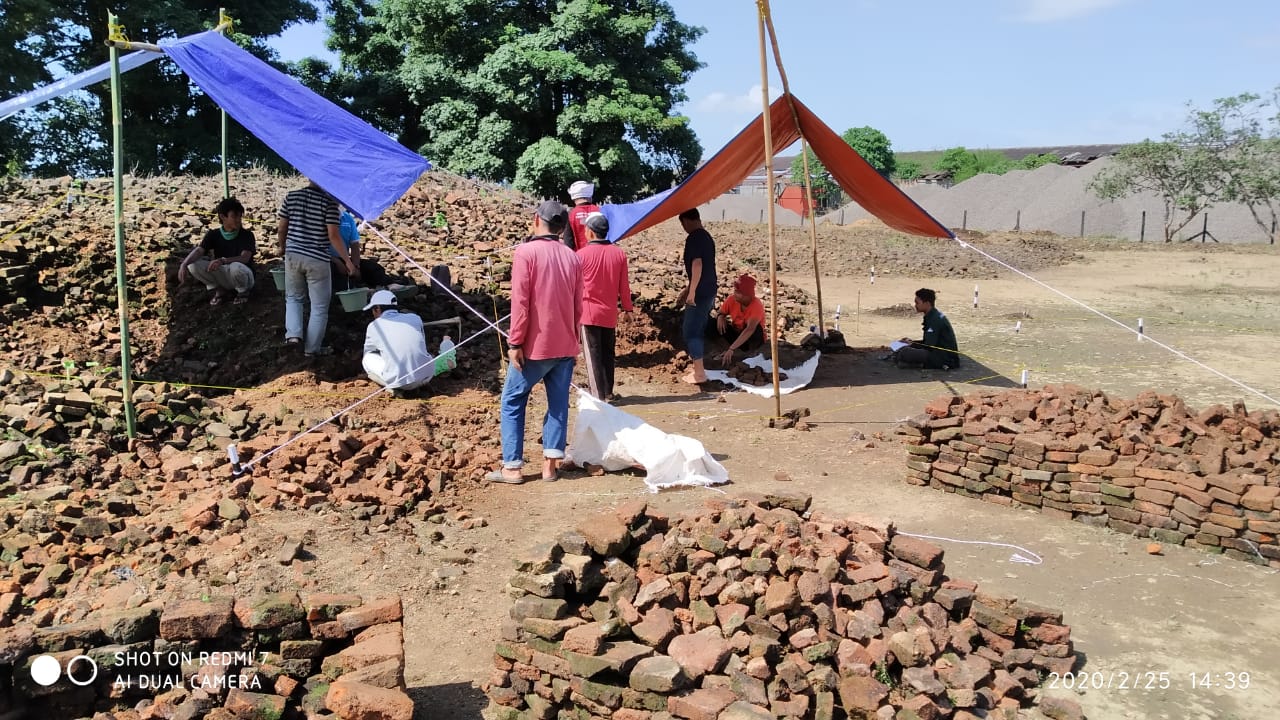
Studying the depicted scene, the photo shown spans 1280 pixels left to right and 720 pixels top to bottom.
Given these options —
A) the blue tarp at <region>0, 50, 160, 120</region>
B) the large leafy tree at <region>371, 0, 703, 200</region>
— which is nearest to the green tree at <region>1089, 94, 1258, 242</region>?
the large leafy tree at <region>371, 0, 703, 200</region>

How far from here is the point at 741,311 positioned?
930 cm

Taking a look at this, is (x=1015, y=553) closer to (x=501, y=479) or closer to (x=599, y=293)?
(x=501, y=479)

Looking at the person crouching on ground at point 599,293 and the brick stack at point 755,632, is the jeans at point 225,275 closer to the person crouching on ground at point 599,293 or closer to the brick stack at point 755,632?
the person crouching on ground at point 599,293

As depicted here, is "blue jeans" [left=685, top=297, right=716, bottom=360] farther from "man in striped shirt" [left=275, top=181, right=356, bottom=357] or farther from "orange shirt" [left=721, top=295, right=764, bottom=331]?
"man in striped shirt" [left=275, top=181, right=356, bottom=357]

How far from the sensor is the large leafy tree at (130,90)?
626 inches

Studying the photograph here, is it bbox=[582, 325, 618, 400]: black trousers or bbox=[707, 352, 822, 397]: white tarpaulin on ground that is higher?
bbox=[582, 325, 618, 400]: black trousers

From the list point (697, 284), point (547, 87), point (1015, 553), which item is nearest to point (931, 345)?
point (697, 284)

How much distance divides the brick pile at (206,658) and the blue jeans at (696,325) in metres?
5.36

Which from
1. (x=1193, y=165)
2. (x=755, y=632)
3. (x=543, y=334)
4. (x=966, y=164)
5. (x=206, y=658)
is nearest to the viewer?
(x=206, y=658)

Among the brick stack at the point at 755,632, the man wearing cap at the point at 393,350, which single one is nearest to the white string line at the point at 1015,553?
the brick stack at the point at 755,632

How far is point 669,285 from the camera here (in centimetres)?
1115

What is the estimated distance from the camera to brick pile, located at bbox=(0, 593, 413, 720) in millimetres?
3029

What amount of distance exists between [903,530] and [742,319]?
454 cm

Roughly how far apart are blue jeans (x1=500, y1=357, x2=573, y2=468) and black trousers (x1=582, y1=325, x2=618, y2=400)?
4.39ft
